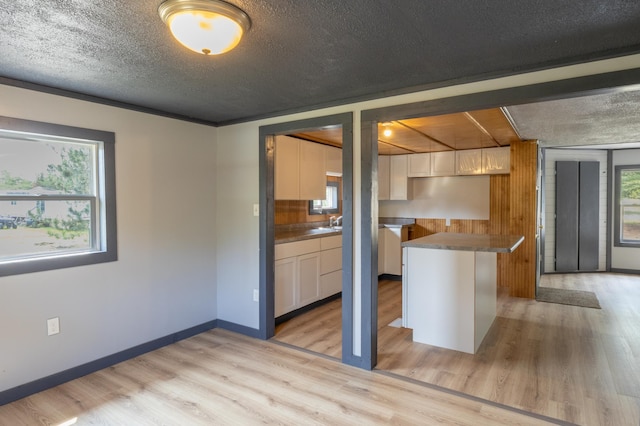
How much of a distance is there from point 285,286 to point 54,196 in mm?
2184

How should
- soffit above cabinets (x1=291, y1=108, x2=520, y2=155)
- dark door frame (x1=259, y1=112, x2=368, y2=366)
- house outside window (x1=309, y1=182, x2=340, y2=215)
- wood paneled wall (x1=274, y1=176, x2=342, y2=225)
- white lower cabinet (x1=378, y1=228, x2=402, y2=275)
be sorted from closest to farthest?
dark door frame (x1=259, y1=112, x2=368, y2=366)
soffit above cabinets (x1=291, y1=108, x2=520, y2=155)
wood paneled wall (x1=274, y1=176, x2=342, y2=225)
house outside window (x1=309, y1=182, x2=340, y2=215)
white lower cabinet (x1=378, y1=228, x2=402, y2=275)

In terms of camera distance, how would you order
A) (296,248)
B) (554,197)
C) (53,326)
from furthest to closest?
(554,197), (296,248), (53,326)

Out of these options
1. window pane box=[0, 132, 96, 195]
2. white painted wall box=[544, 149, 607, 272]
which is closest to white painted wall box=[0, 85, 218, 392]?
window pane box=[0, 132, 96, 195]

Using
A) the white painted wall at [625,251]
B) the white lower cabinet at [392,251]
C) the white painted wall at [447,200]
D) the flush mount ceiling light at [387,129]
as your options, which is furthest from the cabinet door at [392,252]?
the white painted wall at [625,251]

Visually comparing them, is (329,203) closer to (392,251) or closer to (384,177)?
(384,177)

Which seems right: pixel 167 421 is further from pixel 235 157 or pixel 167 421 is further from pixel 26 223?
pixel 235 157

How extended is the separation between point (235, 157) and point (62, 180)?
1.46m

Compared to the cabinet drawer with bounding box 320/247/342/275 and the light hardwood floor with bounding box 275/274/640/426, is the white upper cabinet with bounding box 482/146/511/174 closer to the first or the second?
the light hardwood floor with bounding box 275/274/640/426

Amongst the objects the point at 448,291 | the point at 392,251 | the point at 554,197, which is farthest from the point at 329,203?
the point at 554,197

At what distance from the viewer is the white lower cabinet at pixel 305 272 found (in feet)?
12.5

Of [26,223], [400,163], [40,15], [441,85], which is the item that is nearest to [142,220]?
[26,223]

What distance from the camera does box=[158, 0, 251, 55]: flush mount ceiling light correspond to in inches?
59.1

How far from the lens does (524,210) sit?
474 centimetres

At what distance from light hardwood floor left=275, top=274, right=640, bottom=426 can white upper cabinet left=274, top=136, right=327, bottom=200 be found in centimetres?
142
